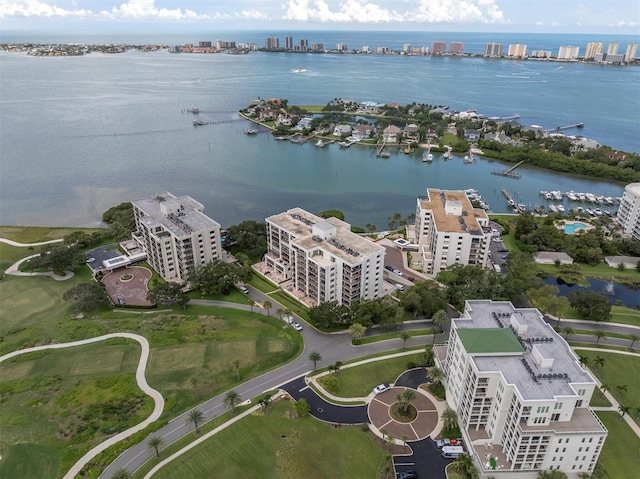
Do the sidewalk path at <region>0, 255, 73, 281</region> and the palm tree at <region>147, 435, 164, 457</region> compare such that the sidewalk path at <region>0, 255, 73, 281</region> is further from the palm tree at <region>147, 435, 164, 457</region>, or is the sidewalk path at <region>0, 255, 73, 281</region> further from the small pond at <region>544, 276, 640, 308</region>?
the small pond at <region>544, 276, 640, 308</region>

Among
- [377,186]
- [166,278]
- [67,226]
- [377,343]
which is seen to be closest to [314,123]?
[377,186]

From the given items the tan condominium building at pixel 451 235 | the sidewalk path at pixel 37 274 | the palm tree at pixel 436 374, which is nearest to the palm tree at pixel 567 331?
the tan condominium building at pixel 451 235

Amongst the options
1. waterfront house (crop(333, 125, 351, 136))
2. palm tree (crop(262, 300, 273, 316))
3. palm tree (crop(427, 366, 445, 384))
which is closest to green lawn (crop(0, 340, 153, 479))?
palm tree (crop(262, 300, 273, 316))

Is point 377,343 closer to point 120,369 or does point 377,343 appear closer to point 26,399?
point 120,369

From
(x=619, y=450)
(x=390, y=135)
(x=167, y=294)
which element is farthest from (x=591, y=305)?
(x=390, y=135)

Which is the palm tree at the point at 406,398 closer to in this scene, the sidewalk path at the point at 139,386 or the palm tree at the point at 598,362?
the palm tree at the point at 598,362

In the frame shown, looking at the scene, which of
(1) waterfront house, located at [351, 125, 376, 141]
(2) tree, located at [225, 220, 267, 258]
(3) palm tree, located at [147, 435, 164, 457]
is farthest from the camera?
(1) waterfront house, located at [351, 125, 376, 141]
